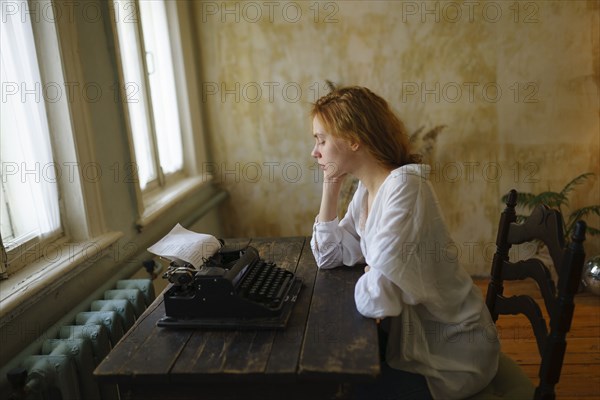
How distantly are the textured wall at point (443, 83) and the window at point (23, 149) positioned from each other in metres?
1.77

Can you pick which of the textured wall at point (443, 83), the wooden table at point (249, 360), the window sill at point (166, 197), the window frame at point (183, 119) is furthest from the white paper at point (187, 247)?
the textured wall at point (443, 83)

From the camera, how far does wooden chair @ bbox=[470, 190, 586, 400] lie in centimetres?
123

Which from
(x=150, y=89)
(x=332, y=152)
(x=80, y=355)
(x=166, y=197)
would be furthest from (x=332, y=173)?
(x=150, y=89)

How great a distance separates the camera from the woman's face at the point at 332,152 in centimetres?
157

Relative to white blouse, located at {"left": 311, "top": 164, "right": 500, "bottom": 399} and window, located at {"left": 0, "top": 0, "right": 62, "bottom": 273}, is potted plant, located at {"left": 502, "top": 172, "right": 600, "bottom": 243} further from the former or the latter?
window, located at {"left": 0, "top": 0, "right": 62, "bottom": 273}

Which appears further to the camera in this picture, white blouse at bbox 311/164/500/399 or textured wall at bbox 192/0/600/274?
textured wall at bbox 192/0/600/274

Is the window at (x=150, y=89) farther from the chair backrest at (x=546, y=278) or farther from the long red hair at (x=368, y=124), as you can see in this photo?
the chair backrest at (x=546, y=278)

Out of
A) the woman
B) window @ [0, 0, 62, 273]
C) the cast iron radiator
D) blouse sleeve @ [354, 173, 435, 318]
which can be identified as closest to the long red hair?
the woman

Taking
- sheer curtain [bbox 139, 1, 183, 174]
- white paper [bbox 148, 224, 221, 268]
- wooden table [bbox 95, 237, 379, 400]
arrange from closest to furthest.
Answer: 1. wooden table [bbox 95, 237, 379, 400]
2. white paper [bbox 148, 224, 221, 268]
3. sheer curtain [bbox 139, 1, 183, 174]

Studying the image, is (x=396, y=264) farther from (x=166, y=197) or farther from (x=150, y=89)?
(x=150, y=89)

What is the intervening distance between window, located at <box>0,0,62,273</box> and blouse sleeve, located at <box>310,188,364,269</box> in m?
1.04

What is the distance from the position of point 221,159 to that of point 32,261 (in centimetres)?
200

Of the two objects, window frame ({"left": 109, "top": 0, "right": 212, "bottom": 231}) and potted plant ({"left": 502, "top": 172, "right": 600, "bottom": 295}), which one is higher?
window frame ({"left": 109, "top": 0, "right": 212, "bottom": 231})

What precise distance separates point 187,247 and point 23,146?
827mm
